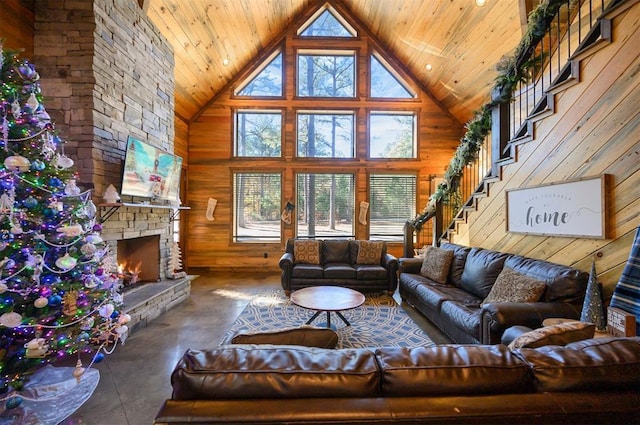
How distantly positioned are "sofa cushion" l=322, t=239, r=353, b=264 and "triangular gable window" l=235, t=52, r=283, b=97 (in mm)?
3673

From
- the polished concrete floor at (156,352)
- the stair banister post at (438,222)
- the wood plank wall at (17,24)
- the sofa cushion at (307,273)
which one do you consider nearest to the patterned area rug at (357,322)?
the polished concrete floor at (156,352)

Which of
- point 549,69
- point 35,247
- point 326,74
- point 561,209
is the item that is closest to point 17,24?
point 35,247

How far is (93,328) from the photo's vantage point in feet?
7.77

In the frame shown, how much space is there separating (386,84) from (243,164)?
12.4 feet

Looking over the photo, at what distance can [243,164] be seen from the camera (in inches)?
253

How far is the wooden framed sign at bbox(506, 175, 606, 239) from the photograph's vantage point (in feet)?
7.90

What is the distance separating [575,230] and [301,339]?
2.73 meters

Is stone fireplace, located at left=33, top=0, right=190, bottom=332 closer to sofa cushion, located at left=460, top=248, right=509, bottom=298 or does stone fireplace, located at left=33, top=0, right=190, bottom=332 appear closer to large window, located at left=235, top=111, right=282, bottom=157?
large window, located at left=235, top=111, right=282, bottom=157

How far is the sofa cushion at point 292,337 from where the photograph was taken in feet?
4.38

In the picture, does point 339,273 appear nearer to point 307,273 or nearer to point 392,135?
point 307,273

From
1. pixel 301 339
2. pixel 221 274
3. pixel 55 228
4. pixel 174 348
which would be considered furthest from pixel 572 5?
pixel 221 274

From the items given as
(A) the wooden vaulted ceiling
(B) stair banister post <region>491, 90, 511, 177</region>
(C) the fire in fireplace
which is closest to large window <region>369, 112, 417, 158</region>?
(A) the wooden vaulted ceiling

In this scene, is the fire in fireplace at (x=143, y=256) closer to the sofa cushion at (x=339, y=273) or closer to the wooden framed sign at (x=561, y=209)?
the sofa cushion at (x=339, y=273)

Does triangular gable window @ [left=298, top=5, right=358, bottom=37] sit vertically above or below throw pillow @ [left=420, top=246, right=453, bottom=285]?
above
